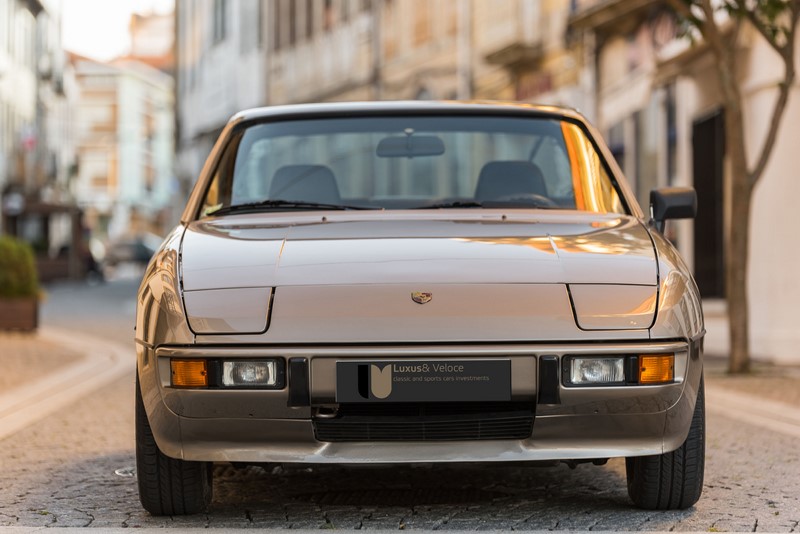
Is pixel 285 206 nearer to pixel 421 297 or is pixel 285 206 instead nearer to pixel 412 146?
pixel 412 146

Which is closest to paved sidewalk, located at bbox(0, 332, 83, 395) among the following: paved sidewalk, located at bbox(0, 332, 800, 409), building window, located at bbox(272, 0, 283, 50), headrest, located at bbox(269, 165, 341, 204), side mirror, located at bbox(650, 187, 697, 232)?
paved sidewalk, located at bbox(0, 332, 800, 409)

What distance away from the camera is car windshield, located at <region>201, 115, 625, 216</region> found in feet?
18.6

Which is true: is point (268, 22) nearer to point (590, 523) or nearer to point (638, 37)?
point (638, 37)

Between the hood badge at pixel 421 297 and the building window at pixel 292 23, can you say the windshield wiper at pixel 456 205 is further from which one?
the building window at pixel 292 23

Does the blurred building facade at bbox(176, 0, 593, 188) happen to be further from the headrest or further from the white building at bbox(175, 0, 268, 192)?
the headrest

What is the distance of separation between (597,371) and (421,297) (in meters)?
0.57

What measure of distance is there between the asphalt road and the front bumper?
0.37 m

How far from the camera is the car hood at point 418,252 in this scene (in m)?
4.58

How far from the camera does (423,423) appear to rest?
446 centimetres

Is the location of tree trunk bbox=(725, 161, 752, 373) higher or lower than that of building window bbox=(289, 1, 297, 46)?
lower

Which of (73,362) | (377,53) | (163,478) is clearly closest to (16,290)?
(73,362)

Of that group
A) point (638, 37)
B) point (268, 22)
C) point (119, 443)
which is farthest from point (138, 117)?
point (119, 443)

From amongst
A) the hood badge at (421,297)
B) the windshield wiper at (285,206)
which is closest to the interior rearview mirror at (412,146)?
the windshield wiper at (285,206)

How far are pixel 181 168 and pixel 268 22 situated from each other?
939 centimetres
